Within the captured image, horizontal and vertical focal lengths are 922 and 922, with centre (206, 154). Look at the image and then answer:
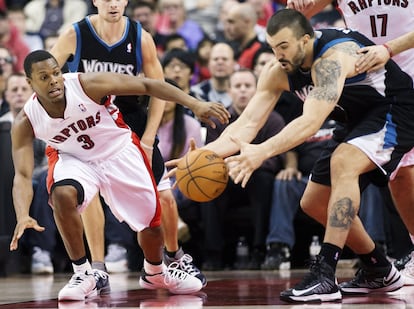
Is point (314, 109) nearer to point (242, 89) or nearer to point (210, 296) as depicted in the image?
point (210, 296)

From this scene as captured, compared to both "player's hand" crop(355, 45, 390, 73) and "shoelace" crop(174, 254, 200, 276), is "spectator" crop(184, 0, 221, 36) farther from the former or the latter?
"player's hand" crop(355, 45, 390, 73)

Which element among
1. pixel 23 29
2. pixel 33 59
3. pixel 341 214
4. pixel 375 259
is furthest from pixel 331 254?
pixel 23 29

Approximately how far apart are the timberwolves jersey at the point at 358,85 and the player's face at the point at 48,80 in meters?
1.45

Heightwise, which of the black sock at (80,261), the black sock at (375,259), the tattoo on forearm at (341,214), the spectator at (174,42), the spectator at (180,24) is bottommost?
the black sock at (375,259)

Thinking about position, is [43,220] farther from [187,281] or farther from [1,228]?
[187,281]

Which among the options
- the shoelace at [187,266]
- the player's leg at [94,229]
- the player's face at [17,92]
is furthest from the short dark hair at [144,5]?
the shoelace at [187,266]

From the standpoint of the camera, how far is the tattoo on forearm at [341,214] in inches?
209

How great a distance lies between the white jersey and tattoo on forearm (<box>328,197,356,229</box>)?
1.57m

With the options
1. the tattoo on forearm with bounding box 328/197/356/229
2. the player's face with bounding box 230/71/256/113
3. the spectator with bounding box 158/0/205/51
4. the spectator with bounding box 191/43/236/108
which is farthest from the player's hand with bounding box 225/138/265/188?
the spectator with bounding box 158/0/205/51

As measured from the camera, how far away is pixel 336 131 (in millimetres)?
5969

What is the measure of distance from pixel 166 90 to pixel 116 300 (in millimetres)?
1332

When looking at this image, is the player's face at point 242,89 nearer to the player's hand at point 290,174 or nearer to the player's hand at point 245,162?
the player's hand at point 290,174

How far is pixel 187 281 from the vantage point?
6.21m

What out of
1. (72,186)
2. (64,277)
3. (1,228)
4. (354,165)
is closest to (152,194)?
(72,186)
